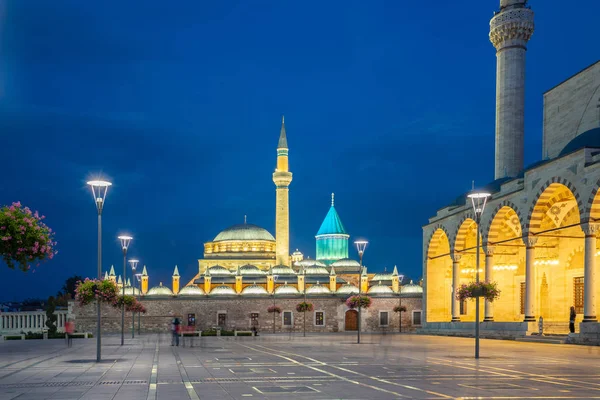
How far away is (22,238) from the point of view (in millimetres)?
15844

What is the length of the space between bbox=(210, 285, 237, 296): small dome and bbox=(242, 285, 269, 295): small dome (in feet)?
4.15

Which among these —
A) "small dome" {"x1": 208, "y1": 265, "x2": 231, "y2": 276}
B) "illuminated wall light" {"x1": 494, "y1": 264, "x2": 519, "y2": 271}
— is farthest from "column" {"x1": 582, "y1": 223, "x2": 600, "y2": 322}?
"small dome" {"x1": 208, "y1": 265, "x2": 231, "y2": 276}

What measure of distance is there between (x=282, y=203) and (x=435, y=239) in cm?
3250

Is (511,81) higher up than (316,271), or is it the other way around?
(511,81)

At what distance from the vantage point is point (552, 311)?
1786 inches

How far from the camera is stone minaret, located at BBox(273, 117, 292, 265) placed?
3369 inches

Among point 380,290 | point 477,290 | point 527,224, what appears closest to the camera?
point 477,290

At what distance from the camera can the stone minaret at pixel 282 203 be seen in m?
85.6

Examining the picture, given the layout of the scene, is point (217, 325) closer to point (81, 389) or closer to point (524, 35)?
point (524, 35)

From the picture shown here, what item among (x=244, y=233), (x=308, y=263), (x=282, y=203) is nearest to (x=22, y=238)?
(x=282, y=203)

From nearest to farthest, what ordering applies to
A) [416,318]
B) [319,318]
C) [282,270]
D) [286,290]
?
[416,318] → [319,318] → [286,290] → [282,270]

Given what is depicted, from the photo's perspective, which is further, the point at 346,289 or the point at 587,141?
the point at 346,289

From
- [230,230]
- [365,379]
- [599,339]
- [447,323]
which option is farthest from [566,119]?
[230,230]

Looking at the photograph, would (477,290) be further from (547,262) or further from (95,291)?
(547,262)
